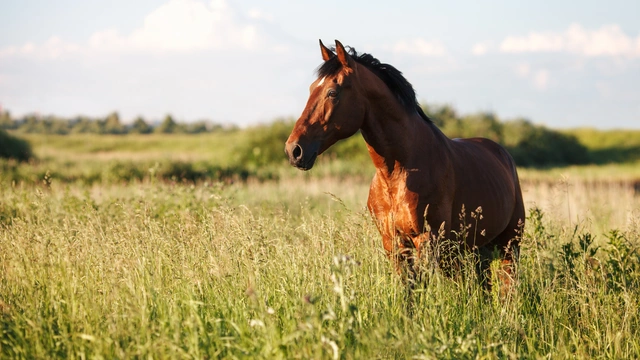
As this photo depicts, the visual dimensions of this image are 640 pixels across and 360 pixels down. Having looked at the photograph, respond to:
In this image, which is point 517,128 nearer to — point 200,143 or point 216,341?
point 200,143

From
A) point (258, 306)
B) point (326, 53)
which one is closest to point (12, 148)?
point (326, 53)

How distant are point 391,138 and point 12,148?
100 ft

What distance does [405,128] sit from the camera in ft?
16.5

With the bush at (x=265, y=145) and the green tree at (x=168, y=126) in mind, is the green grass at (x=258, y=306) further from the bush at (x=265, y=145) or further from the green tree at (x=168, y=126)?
the green tree at (x=168, y=126)

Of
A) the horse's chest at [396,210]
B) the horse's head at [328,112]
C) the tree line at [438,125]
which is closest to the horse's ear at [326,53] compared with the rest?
the horse's head at [328,112]

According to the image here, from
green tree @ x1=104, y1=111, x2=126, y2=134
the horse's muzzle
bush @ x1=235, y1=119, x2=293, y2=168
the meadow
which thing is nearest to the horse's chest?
the meadow

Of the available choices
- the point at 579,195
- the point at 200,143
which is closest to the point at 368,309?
the point at 579,195

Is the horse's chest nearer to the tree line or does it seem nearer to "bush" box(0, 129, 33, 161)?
the tree line

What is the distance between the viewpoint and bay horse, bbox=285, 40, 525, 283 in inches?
183

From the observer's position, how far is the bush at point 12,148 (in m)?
29.9

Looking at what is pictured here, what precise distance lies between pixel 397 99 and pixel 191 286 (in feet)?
7.35

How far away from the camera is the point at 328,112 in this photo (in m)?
4.65

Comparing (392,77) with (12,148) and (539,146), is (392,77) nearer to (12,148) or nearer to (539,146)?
(12,148)

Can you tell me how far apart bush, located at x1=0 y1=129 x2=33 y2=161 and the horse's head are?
28295 mm
